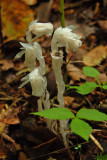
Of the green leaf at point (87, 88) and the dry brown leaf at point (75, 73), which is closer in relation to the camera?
the green leaf at point (87, 88)

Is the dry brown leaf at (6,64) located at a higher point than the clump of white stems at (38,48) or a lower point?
lower

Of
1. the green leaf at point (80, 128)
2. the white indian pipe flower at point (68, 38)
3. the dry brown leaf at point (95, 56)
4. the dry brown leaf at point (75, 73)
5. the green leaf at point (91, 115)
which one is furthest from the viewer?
the dry brown leaf at point (95, 56)

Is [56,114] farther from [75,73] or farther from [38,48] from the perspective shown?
[75,73]

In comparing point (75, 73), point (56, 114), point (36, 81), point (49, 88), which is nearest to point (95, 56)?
point (75, 73)

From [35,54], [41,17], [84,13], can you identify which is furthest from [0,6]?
[35,54]

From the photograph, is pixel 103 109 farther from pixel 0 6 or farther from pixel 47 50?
pixel 0 6

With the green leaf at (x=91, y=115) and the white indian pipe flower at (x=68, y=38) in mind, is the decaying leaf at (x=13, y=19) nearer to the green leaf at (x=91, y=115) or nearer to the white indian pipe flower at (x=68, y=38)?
the white indian pipe flower at (x=68, y=38)

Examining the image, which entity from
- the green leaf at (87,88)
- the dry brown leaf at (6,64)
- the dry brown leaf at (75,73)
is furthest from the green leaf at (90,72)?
the dry brown leaf at (6,64)
